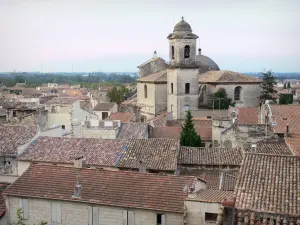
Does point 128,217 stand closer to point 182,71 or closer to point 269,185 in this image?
point 269,185

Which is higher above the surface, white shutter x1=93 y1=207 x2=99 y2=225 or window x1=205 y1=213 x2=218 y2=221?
window x1=205 y1=213 x2=218 y2=221

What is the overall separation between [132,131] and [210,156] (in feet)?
31.6

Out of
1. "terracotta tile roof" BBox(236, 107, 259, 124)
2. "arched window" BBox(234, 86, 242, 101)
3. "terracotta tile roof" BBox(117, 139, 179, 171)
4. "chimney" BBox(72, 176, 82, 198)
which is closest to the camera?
"chimney" BBox(72, 176, 82, 198)

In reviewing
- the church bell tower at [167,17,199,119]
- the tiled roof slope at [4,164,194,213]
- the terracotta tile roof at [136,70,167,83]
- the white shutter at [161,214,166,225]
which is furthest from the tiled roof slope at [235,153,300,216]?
the terracotta tile roof at [136,70,167,83]

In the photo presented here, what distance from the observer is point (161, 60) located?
6297 cm

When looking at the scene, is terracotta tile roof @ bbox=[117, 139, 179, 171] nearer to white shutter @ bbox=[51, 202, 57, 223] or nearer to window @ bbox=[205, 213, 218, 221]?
white shutter @ bbox=[51, 202, 57, 223]

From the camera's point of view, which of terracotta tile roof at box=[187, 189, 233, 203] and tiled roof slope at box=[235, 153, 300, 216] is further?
terracotta tile roof at box=[187, 189, 233, 203]

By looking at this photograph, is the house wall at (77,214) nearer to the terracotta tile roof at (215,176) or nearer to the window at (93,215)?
the window at (93,215)

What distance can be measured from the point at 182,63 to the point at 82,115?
50.0 feet

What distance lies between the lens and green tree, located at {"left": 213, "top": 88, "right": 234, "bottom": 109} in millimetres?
52250

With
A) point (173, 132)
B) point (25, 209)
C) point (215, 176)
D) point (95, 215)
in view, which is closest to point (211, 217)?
point (95, 215)

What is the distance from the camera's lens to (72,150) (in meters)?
26.9

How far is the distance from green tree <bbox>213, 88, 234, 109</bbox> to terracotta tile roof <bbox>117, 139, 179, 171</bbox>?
26.4 m

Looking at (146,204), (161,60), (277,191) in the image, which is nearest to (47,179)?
(146,204)
